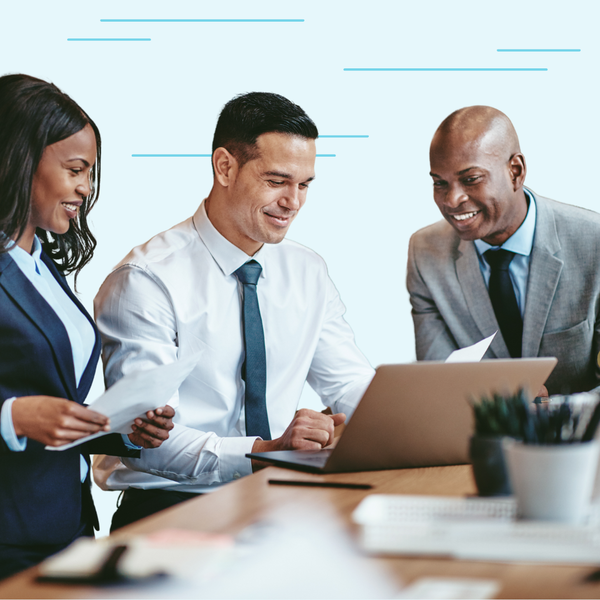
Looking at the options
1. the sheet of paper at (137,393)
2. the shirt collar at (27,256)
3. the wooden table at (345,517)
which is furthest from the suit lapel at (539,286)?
the shirt collar at (27,256)

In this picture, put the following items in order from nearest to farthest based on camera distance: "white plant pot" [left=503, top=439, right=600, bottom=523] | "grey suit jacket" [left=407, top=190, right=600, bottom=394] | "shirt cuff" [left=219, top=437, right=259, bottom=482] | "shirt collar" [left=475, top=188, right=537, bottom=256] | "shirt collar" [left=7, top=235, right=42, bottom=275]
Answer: "white plant pot" [left=503, top=439, right=600, bottom=523] < "shirt collar" [left=7, top=235, right=42, bottom=275] < "shirt cuff" [left=219, top=437, right=259, bottom=482] < "grey suit jacket" [left=407, top=190, right=600, bottom=394] < "shirt collar" [left=475, top=188, right=537, bottom=256]

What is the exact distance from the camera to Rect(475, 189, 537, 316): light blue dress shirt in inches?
87.7

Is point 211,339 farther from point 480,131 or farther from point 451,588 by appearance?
point 451,588

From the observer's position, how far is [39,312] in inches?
54.8

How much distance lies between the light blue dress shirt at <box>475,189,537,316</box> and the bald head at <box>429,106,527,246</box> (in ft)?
0.08

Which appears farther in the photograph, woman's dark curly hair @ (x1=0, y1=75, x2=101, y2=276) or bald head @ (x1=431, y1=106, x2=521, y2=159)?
bald head @ (x1=431, y1=106, x2=521, y2=159)

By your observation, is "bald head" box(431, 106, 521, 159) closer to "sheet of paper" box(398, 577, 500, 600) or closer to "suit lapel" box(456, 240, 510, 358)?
"suit lapel" box(456, 240, 510, 358)

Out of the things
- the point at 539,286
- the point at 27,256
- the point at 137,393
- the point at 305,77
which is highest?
the point at 305,77

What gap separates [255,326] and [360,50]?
71.1 inches

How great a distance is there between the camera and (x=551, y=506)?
2.40ft

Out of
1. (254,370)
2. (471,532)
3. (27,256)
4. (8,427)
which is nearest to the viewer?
(471,532)

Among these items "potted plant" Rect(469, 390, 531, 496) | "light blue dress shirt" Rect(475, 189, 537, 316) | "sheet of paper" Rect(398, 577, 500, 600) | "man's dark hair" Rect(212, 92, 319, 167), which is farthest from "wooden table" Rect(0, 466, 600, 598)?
"light blue dress shirt" Rect(475, 189, 537, 316)

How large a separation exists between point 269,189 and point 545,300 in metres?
0.91

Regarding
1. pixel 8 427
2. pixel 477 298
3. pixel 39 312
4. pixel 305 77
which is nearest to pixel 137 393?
pixel 8 427
